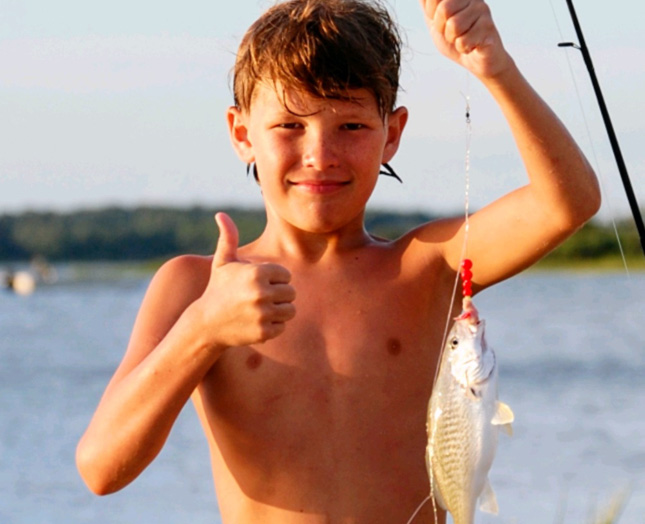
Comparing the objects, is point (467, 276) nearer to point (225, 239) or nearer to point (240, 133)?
point (225, 239)

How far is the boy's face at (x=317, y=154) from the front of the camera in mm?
3168

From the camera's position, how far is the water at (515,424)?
33.4ft

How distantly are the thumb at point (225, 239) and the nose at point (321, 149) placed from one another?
418 millimetres

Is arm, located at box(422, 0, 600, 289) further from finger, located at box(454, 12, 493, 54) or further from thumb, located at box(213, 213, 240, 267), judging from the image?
thumb, located at box(213, 213, 240, 267)

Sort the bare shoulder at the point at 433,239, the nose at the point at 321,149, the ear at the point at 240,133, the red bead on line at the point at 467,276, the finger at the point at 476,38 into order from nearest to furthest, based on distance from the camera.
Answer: the finger at the point at 476,38 < the red bead on line at the point at 467,276 < the nose at the point at 321,149 < the bare shoulder at the point at 433,239 < the ear at the point at 240,133

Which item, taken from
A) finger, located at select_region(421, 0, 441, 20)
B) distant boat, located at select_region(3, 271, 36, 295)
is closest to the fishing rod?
finger, located at select_region(421, 0, 441, 20)

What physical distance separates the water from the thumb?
133 inches

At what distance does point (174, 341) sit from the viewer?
289cm

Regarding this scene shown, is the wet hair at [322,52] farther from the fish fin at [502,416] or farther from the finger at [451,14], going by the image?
the fish fin at [502,416]

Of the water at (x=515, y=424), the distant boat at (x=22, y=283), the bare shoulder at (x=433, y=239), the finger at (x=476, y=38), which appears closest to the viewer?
the finger at (x=476, y=38)

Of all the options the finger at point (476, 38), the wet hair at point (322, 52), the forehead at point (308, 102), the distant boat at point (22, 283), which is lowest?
the finger at point (476, 38)

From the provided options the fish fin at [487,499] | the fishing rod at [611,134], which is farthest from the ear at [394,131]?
the fish fin at [487,499]

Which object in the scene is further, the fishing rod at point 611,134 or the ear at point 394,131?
the ear at point 394,131

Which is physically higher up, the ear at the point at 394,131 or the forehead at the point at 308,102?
the forehead at the point at 308,102
